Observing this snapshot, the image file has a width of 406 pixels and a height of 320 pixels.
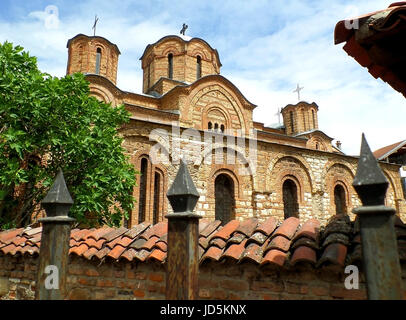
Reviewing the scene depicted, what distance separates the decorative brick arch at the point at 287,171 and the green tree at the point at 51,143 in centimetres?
548

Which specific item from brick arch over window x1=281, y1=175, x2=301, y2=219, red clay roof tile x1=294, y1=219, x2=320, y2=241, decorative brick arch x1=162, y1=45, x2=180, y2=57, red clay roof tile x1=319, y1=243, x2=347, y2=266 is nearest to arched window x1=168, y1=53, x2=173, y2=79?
decorative brick arch x1=162, y1=45, x2=180, y2=57

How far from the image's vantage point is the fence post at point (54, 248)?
1615 mm

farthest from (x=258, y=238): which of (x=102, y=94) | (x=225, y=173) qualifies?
(x=102, y=94)

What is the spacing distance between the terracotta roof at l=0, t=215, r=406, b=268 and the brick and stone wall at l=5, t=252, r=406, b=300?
0.11 meters

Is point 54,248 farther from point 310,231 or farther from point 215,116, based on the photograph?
point 215,116

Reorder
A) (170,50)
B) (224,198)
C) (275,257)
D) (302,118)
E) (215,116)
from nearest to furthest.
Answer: (275,257), (224,198), (215,116), (170,50), (302,118)

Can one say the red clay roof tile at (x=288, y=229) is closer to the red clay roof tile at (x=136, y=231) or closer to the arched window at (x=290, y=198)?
the red clay roof tile at (x=136, y=231)

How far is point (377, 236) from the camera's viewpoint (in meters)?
1.19

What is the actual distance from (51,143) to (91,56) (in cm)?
1068

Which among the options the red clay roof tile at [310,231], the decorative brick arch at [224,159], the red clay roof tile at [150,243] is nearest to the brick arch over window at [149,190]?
the decorative brick arch at [224,159]

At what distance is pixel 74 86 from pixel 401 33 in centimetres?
614

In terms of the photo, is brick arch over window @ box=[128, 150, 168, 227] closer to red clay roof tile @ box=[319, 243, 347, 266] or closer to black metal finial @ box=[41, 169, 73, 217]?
Answer: black metal finial @ box=[41, 169, 73, 217]

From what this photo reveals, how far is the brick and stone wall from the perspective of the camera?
2.01m
